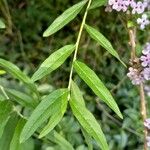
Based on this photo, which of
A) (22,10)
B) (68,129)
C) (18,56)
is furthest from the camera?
(22,10)

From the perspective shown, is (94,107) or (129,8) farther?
(94,107)

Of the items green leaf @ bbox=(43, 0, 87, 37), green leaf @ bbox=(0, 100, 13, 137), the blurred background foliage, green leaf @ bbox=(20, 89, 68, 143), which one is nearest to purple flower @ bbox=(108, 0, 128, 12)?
green leaf @ bbox=(43, 0, 87, 37)

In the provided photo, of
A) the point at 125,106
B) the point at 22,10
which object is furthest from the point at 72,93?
the point at 22,10

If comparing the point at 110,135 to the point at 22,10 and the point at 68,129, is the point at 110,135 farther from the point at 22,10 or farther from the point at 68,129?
the point at 22,10

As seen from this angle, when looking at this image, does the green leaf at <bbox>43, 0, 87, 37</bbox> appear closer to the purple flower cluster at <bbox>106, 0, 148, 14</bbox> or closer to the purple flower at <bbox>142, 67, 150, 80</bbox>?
the purple flower cluster at <bbox>106, 0, 148, 14</bbox>

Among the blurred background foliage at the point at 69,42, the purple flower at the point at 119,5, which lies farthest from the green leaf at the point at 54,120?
the blurred background foliage at the point at 69,42

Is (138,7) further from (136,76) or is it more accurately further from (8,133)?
(8,133)
